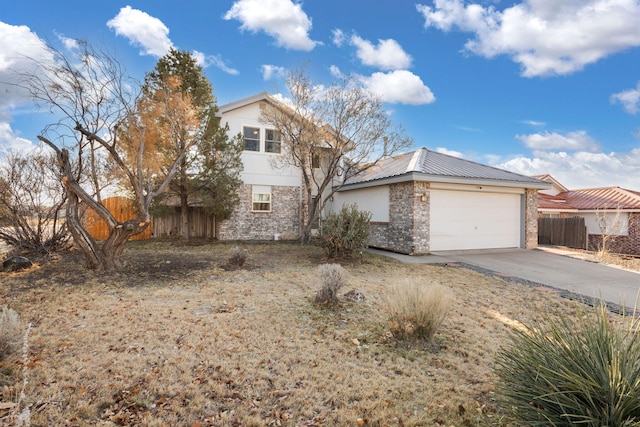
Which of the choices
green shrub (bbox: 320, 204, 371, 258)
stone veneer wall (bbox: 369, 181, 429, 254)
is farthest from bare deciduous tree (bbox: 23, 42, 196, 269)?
stone veneer wall (bbox: 369, 181, 429, 254)

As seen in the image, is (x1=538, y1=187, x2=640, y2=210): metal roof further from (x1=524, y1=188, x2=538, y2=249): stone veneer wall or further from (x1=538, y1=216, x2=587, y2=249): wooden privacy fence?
(x1=524, y1=188, x2=538, y2=249): stone veneer wall

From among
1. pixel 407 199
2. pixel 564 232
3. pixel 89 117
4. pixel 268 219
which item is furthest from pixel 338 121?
pixel 564 232

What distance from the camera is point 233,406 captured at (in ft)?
9.27

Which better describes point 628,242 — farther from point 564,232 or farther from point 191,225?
point 191,225

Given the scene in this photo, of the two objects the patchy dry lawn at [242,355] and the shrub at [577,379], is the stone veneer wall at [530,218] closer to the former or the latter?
the patchy dry lawn at [242,355]

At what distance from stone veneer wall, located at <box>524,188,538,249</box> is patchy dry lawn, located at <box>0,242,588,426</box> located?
287 inches

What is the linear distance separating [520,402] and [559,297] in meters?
5.91

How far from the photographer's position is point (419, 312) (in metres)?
4.26

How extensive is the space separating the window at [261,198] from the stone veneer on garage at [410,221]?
217 inches

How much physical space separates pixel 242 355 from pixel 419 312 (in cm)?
231

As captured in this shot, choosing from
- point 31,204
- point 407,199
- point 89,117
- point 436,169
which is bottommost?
point 31,204

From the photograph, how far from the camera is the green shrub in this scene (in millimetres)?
10047

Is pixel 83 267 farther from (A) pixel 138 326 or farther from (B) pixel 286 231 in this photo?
(B) pixel 286 231

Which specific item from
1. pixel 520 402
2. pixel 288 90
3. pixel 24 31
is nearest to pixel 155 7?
pixel 24 31
